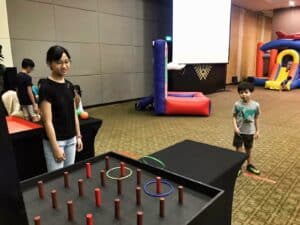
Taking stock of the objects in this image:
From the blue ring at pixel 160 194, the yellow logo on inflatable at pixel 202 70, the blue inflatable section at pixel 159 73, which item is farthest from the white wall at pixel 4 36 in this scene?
the yellow logo on inflatable at pixel 202 70

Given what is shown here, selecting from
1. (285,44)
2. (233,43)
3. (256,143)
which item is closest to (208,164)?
(256,143)

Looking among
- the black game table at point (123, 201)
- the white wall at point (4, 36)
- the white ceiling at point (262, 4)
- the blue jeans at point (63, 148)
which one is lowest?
the blue jeans at point (63, 148)

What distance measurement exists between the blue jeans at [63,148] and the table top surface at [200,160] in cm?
65

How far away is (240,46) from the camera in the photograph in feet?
36.9

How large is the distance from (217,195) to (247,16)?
12191 mm

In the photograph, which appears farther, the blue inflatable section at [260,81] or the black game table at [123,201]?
the blue inflatable section at [260,81]

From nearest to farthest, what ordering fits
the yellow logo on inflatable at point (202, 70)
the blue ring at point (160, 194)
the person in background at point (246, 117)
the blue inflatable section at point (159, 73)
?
the blue ring at point (160, 194), the person in background at point (246, 117), the blue inflatable section at point (159, 73), the yellow logo on inflatable at point (202, 70)

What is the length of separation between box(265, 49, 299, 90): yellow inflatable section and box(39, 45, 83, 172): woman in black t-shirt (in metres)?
8.97

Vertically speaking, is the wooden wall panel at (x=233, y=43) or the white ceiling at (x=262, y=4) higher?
the white ceiling at (x=262, y=4)

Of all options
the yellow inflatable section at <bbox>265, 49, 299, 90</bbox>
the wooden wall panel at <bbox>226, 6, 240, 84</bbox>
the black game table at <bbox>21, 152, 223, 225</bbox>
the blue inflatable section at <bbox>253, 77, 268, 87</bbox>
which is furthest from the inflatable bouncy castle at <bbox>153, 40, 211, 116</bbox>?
the wooden wall panel at <bbox>226, 6, 240, 84</bbox>

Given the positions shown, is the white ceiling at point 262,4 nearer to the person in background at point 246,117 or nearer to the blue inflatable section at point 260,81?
the blue inflatable section at point 260,81

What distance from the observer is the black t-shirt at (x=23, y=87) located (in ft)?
11.8

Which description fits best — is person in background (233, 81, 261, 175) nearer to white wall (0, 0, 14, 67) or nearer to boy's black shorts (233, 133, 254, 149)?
boy's black shorts (233, 133, 254, 149)

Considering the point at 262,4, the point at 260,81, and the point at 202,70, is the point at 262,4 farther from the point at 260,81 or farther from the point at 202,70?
the point at 202,70
